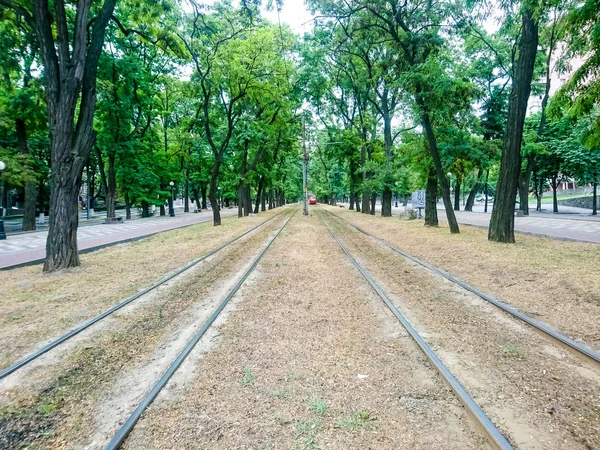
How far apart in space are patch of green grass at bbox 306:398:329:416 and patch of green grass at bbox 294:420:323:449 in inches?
4.3

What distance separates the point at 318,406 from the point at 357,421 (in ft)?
1.11

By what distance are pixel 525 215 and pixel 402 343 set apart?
2592 centimetres

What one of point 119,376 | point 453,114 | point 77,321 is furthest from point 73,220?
point 453,114

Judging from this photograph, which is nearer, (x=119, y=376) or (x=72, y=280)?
(x=119, y=376)

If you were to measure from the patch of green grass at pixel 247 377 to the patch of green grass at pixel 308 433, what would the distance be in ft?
2.37

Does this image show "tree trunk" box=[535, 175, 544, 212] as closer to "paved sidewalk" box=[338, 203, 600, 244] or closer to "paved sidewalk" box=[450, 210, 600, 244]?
"paved sidewalk" box=[338, 203, 600, 244]

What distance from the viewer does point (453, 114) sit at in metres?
12.9

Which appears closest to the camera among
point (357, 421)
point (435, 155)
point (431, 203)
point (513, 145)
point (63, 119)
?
point (357, 421)

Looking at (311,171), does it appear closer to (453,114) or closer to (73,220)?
(453,114)

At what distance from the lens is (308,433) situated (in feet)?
7.87

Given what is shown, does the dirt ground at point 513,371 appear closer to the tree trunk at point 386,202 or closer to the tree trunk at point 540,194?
the tree trunk at point 386,202

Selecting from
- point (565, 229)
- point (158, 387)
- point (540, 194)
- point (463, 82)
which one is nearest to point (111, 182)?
point (463, 82)

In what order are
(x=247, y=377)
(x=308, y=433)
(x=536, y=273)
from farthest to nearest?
(x=536, y=273) < (x=247, y=377) < (x=308, y=433)

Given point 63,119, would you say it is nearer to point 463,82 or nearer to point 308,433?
point 308,433
